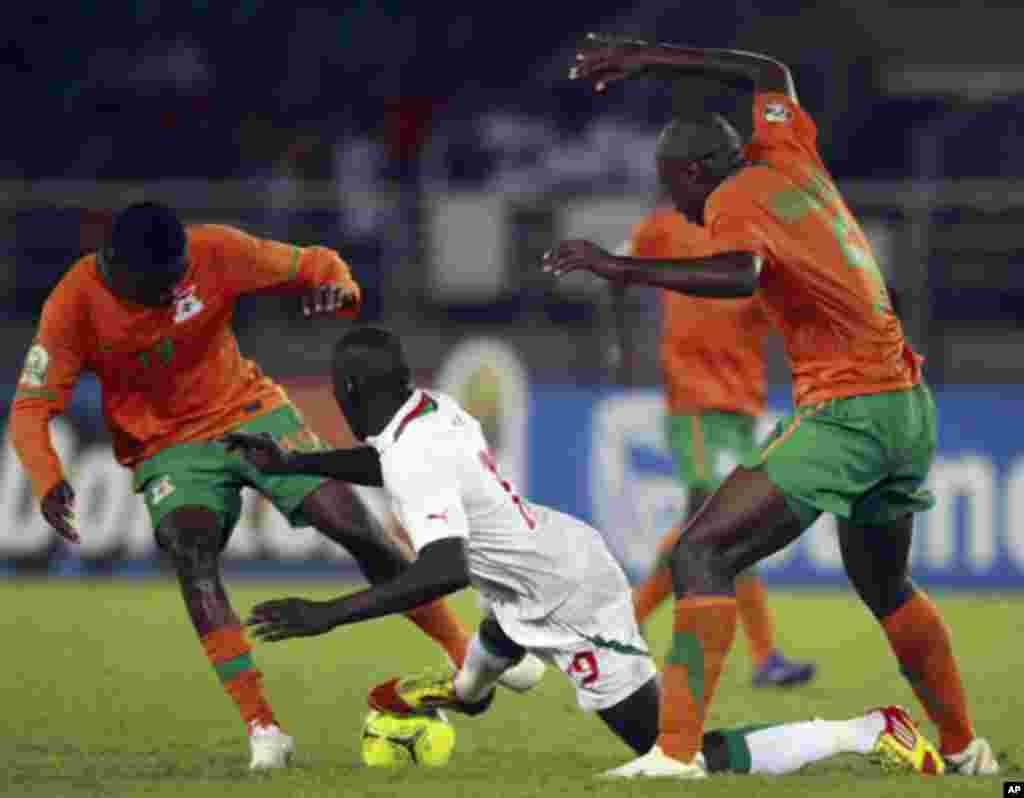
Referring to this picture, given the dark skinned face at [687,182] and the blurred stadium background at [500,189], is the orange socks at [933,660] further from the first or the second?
the blurred stadium background at [500,189]

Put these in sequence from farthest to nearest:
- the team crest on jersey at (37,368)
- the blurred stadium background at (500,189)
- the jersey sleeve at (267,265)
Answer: the blurred stadium background at (500,189)
the jersey sleeve at (267,265)
the team crest on jersey at (37,368)

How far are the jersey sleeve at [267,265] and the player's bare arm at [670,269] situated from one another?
2125 mm

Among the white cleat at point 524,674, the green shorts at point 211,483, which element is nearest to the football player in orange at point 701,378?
the white cleat at point 524,674

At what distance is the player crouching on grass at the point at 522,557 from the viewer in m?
7.59

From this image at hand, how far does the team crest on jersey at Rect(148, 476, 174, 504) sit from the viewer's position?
9.08 m

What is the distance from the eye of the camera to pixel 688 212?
27.1 ft

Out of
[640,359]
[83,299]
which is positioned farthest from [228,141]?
[83,299]

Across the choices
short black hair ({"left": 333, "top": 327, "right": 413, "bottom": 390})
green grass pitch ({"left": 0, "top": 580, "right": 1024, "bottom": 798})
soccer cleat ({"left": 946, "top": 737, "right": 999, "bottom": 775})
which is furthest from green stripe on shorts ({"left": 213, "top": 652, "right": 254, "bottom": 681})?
soccer cleat ({"left": 946, "top": 737, "right": 999, "bottom": 775})

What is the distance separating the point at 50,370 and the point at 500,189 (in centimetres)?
1091

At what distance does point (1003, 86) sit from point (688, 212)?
14364mm

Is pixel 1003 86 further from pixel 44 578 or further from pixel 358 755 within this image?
pixel 358 755

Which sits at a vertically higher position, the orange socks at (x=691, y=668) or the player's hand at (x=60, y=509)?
the player's hand at (x=60, y=509)

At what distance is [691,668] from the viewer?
7.58 m

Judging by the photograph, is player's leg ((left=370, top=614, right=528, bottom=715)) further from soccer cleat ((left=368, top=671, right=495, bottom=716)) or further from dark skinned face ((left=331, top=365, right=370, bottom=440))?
dark skinned face ((left=331, top=365, right=370, bottom=440))
